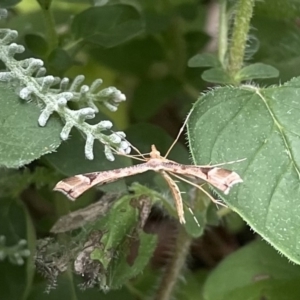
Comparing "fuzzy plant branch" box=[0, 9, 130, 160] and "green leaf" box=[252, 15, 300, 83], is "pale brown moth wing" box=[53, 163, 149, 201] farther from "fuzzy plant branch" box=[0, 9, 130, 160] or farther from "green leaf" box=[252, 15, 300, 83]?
"green leaf" box=[252, 15, 300, 83]

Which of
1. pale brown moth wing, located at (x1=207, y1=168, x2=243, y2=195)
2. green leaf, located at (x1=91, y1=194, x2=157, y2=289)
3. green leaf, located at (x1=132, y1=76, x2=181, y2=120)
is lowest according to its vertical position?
green leaf, located at (x1=132, y1=76, x2=181, y2=120)

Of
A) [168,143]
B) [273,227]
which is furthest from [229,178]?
[168,143]

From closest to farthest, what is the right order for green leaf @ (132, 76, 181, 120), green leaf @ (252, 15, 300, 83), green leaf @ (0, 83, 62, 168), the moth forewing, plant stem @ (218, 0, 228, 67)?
green leaf @ (0, 83, 62, 168) → the moth forewing → plant stem @ (218, 0, 228, 67) → green leaf @ (252, 15, 300, 83) → green leaf @ (132, 76, 181, 120)

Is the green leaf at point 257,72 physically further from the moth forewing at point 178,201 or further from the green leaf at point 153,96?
the green leaf at point 153,96

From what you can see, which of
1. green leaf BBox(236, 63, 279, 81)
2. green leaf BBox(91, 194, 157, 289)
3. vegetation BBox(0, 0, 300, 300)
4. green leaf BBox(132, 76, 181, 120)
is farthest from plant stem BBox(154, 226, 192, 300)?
green leaf BBox(132, 76, 181, 120)

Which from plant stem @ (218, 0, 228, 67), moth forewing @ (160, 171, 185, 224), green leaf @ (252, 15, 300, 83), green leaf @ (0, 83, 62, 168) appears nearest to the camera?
green leaf @ (0, 83, 62, 168)

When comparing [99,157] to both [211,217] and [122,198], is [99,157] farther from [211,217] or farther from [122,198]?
[211,217]

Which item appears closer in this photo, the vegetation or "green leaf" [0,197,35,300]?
Answer: the vegetation
